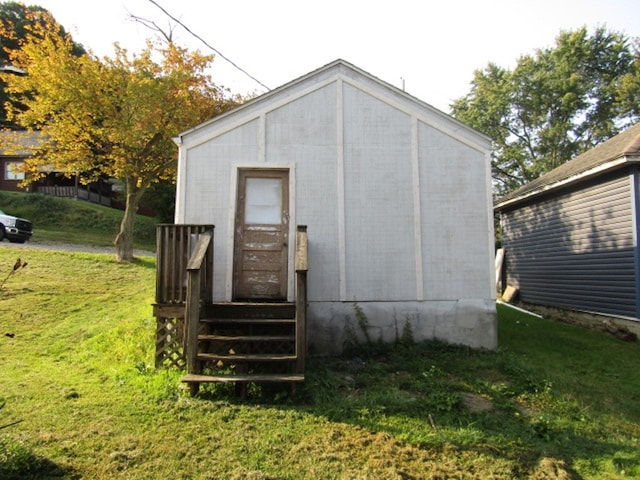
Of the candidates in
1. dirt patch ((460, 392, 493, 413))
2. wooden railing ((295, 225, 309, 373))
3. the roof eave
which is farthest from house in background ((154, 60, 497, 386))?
the roof eave

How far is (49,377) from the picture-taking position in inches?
203

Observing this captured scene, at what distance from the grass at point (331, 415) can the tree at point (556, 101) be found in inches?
881

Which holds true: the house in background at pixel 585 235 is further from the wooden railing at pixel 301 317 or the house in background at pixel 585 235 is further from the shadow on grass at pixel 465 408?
the wooden railing at pixel 301 317

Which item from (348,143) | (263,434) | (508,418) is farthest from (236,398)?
(348,143)

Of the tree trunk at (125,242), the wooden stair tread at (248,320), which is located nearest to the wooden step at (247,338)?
the wooden stair tread at (248,320)

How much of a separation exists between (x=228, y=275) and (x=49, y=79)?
11.2 metres

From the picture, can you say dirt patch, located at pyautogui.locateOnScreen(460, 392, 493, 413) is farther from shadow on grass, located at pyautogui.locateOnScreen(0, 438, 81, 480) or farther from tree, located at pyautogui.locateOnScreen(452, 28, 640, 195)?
tree, located at pyautogui.locateOnScreen(452, 28, 640, 195)

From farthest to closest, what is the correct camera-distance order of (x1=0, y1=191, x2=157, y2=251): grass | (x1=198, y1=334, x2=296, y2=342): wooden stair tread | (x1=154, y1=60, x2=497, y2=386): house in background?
(x1=0, y1=191, x2=157, y2=251): grass → (x1=154, y1=60, x2=497, y2=386): house in background → (x1=198, y1=334, x2=296, y2=342): wooden stair tread

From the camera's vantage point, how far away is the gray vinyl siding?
8852 mm

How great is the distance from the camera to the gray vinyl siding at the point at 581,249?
8.85 meters

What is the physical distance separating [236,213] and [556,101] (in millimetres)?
26232

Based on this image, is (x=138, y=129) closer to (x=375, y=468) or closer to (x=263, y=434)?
(x=263, y=434)

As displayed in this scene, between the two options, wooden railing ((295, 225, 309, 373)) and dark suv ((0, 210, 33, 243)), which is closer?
wooden railing ((295, 225, 309, 373))

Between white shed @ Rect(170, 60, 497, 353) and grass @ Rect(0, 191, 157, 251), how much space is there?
1609cm
